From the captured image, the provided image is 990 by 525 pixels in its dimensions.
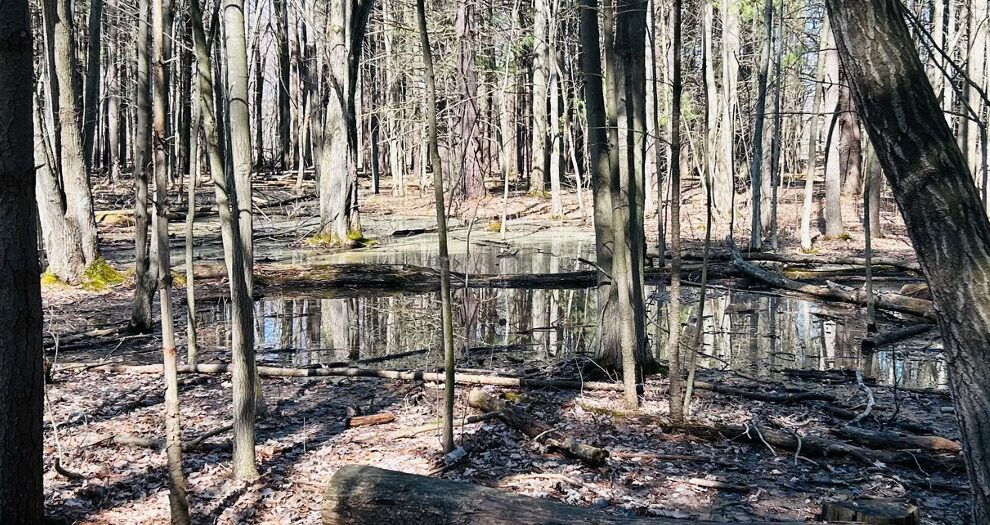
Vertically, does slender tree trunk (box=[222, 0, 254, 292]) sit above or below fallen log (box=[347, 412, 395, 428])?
above

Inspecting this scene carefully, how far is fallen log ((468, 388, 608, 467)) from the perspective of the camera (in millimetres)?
5199

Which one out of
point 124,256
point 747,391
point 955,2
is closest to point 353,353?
point 747,391

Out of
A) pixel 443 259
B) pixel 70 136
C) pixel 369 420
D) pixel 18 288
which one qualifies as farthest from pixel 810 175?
pixel 18 288

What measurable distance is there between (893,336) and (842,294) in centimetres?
299

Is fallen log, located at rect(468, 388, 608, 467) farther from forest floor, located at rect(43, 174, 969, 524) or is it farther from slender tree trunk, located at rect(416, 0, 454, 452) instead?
slender tree trunk, located at rect(416, 0, 454, 452)

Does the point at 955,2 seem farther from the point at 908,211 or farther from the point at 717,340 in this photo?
the point at 908,211

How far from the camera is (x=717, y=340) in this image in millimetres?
10219

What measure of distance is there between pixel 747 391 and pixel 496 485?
3130 millimetres

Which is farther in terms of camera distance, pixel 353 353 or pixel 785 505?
pixel 353 353

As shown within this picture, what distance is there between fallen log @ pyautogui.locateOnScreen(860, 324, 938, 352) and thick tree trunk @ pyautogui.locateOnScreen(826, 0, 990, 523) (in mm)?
6686

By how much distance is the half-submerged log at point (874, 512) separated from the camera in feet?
11.2

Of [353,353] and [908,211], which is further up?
[908,211]

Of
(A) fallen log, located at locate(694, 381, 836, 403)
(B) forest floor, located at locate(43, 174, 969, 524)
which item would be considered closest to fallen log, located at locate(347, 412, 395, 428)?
(B) forest floor, located at locate(43, 174, 969, 524)

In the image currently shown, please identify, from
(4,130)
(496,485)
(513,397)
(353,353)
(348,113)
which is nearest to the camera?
(4,130)
